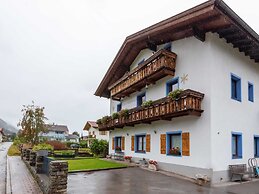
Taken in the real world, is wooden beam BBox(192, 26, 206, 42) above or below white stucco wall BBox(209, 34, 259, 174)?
above

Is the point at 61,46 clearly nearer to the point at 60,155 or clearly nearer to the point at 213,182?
the point at 60,155

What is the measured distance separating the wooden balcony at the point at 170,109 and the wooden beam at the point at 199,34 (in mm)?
2761

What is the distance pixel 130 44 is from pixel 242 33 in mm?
8279

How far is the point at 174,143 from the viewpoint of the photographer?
14.5 meters

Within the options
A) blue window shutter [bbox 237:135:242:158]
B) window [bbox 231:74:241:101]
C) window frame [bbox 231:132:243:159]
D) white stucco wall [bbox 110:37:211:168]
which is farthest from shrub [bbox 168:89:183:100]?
blue window shutter [bbox 237:135:242:158]

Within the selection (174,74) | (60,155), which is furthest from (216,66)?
(60,155)

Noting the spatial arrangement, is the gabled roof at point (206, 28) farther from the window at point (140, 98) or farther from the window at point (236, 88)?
the window at point (140, 98)

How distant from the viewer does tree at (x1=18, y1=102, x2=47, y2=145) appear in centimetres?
3123

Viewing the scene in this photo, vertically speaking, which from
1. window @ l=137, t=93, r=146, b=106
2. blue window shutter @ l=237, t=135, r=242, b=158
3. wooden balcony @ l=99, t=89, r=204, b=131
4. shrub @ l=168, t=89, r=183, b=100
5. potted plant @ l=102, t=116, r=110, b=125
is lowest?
blue window shutter @ l=237, t=135, r=242, b=158

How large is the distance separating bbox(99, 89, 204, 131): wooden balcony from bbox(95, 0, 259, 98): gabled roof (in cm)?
304

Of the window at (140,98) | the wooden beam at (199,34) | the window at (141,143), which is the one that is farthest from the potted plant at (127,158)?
the wooden beam at (199,34)

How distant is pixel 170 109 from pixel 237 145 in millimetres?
4157

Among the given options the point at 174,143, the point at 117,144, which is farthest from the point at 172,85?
the point at 117,144

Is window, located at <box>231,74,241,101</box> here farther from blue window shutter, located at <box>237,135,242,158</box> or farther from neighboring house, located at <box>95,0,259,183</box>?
blue window shutter, located at <box>237,135,242,158</box>
